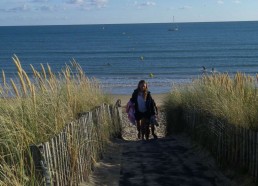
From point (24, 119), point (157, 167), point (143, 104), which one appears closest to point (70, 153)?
point (24, 119)

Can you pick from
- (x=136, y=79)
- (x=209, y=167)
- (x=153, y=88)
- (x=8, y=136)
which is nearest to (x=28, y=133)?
(x=8, y=136)

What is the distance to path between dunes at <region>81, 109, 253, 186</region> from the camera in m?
7.26

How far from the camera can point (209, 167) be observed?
8.23m

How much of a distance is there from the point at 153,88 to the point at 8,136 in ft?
93.4

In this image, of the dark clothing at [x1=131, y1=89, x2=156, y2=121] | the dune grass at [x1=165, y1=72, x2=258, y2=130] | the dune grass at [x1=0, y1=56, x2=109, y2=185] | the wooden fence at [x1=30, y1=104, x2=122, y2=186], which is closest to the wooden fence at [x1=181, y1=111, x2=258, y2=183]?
the dune grass at [x1=165, y1=72, x2=258, y2=130]

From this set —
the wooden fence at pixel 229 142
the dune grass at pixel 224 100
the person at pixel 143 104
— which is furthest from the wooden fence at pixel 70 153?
the person at pixel 143 104

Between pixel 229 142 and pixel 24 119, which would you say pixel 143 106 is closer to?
pixel 229 142

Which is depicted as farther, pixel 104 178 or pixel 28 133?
pixel 104 178

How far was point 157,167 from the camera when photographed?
27.0ft

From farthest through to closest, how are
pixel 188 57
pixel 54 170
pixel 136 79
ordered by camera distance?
pixel 188 57 → pixel 136 79 → pixel 54 170

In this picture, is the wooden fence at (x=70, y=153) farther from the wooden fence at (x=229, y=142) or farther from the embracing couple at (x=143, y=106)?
the embracing couple at (x=143, y=106)

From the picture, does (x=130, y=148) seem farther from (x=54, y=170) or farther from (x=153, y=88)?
(x=153, y=88)

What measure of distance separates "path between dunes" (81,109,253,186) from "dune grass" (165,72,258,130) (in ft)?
2.80

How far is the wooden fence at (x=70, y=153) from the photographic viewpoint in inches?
204
